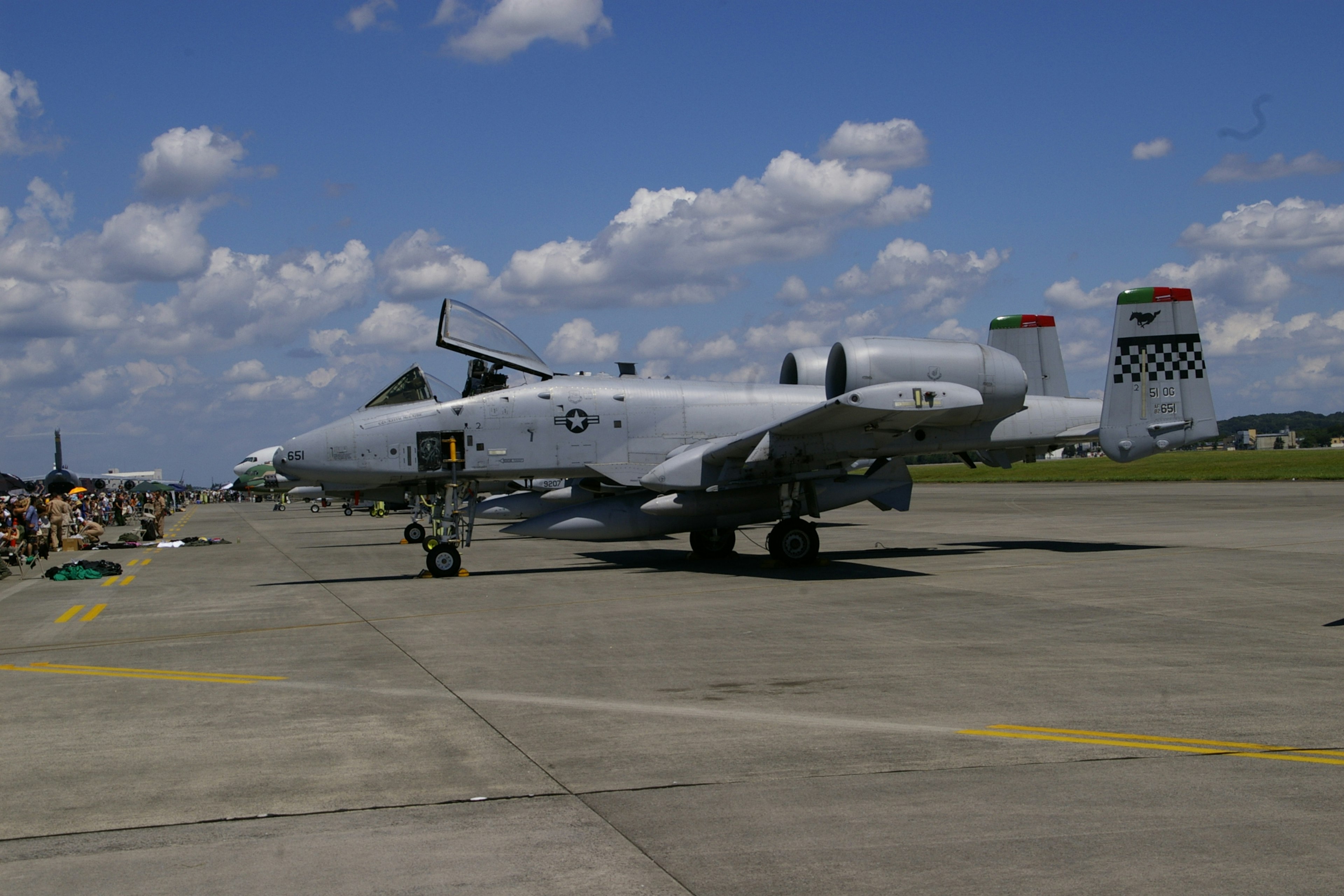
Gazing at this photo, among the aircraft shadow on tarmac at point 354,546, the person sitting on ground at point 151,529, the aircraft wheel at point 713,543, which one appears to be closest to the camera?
the aircraft wheel at point 713,543

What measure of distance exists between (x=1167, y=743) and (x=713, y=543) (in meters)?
13.3

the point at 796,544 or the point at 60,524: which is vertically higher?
the point at 60,524

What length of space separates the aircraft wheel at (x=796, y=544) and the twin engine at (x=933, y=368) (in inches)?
84.6

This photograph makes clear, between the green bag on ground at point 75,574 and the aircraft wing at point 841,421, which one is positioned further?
the green bag on ground at point 75,574

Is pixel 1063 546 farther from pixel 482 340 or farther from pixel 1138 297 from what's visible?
pixel 482 340

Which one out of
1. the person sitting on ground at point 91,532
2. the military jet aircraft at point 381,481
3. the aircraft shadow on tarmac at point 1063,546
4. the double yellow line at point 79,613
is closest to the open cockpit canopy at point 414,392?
the military jet aircraft at point 381,481

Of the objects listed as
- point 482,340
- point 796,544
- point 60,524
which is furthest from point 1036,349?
point 60,524

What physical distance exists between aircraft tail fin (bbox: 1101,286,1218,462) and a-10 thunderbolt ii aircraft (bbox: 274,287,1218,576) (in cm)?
3

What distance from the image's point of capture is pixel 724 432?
59.0 ft

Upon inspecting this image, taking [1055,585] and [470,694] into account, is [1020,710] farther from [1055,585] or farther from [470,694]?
[1055,585]

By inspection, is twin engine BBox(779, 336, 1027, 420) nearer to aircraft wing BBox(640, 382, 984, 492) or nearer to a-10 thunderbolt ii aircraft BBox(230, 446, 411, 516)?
aircraft wing BBox(640, 382, 984, 492)

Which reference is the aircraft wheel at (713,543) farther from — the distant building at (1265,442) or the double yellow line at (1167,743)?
the distant building at (1265,442)

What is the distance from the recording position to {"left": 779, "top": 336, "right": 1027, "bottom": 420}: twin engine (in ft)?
53.0

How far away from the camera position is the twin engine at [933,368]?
53.0 feet
